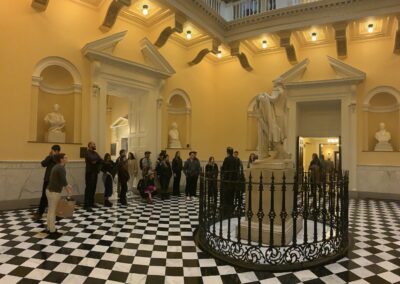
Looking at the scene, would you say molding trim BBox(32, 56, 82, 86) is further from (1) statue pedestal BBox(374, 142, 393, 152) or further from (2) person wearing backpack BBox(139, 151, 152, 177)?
(1) statue pedestal BBox(374, 142, 393, 152)

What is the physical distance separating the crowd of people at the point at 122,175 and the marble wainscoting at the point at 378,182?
439 centimetres

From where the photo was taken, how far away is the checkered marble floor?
3371 mm

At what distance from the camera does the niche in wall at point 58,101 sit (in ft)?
24.8

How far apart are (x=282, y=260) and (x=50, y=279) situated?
2.85 m

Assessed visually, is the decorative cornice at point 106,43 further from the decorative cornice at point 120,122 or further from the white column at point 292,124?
the white column at point 292,124

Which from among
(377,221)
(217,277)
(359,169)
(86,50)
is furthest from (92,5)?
(359,169)

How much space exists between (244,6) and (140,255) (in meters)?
9.86

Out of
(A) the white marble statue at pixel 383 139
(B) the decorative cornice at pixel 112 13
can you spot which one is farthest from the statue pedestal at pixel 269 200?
(A) the white marble statue at pixel 383 139

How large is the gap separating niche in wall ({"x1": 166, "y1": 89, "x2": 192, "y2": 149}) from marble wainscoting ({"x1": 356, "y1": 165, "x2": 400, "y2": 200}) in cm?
641

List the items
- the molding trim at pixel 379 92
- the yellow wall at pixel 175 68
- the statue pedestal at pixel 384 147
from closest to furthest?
the yellow wall at pixel 175 68 → the molding trim at pixel 379 92 → the statue pedestal at pixel 384 147

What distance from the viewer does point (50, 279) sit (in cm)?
327

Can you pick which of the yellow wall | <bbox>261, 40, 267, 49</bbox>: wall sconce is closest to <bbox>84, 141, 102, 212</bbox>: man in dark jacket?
the yellow wall

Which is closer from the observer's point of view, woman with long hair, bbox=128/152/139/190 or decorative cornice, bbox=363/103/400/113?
woman with long hair, bbox=128/152/139/190

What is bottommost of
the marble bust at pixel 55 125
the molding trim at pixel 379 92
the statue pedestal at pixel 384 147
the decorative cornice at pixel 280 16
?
the statue pedestal at pixel 384 147
